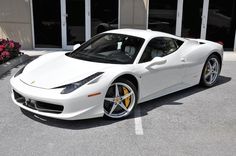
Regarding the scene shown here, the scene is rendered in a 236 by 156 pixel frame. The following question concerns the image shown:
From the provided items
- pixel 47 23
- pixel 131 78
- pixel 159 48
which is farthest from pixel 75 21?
pixel 131 78

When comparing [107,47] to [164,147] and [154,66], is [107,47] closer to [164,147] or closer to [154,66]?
[154,66]

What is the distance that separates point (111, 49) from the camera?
5.40 meters

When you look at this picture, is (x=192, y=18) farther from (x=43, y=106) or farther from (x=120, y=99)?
(x=43, y=106)

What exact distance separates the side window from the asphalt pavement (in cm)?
88

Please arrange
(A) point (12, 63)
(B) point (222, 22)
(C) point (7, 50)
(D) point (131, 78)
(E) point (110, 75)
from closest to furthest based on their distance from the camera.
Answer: (E) point (110, 75)
(D) point (131, 78)
(A) point (12, 63)
(C) point (7, 50)
(B) point (222, 22)

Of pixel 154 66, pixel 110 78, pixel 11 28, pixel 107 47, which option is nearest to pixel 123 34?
pixel 107 47

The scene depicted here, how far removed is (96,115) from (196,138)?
1.44 metres

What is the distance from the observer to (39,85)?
4.43m

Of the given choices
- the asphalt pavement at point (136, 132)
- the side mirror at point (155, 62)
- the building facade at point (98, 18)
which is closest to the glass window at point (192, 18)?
the building facade at point (98, 18)

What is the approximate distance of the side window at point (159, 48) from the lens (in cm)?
523

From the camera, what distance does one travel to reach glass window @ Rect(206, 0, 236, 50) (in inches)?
423

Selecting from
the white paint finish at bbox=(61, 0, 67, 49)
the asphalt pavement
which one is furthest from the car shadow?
the white paint finish at bbox=(61, 0, 67, 49)

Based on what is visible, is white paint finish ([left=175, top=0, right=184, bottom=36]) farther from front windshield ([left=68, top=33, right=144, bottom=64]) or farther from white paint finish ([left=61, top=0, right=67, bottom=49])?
front windshield ([left=68, top=33, right=144, bottom=64])

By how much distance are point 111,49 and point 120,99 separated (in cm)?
105
